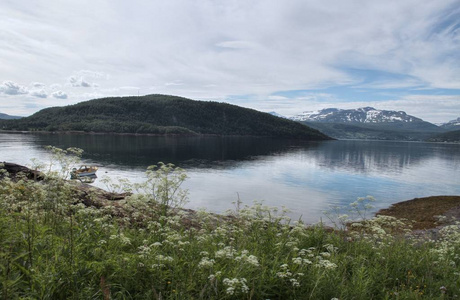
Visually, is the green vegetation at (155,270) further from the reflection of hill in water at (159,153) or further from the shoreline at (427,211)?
the reflection of hill in water at (159,153)

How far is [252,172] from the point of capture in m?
59.0

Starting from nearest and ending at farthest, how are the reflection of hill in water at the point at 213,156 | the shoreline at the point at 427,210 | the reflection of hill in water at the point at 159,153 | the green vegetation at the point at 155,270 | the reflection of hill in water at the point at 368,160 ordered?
the green vegetation at the point at 155,270
the shoreline at the point at 427,210
the reflection of hill in water at the point at 159,153
the reflection of hill in water at the point at 213,156
the reflection of hill in water at the point at 368,160

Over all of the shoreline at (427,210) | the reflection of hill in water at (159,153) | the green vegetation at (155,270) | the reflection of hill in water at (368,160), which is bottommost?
the shoreline at (427,210)

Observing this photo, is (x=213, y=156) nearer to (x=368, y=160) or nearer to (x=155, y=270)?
(x=368, y=160)

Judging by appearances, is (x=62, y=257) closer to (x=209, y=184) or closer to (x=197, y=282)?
(x=197, y=282)

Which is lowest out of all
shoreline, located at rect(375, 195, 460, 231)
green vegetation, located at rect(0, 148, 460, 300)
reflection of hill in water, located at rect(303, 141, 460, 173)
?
shoreline, located at rect(375, 195, 460, 231)

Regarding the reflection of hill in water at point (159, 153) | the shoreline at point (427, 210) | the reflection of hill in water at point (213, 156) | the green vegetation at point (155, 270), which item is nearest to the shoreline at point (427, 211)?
the shoreline at point (427, 210)

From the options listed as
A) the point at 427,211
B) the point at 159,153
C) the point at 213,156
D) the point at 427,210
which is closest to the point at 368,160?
the point at 213,156

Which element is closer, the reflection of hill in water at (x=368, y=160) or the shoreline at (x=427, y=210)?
the shoreline at (x=427, y=210)

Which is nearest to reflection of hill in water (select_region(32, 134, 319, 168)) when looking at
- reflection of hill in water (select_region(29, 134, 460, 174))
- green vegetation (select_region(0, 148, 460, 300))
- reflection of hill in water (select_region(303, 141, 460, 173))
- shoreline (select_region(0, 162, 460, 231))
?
reflection of hill in water (select_region(29, 134, 460, 174))

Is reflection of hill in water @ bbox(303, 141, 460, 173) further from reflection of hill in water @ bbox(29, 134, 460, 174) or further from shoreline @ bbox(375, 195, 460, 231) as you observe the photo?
shoreline @ bbox(375, 195, 460, 231)

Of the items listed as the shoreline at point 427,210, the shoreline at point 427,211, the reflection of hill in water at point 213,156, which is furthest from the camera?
the reflection of hill in water at point 213,156

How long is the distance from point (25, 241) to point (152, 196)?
5.57 metres

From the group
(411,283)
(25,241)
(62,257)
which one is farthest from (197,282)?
(411,283)
